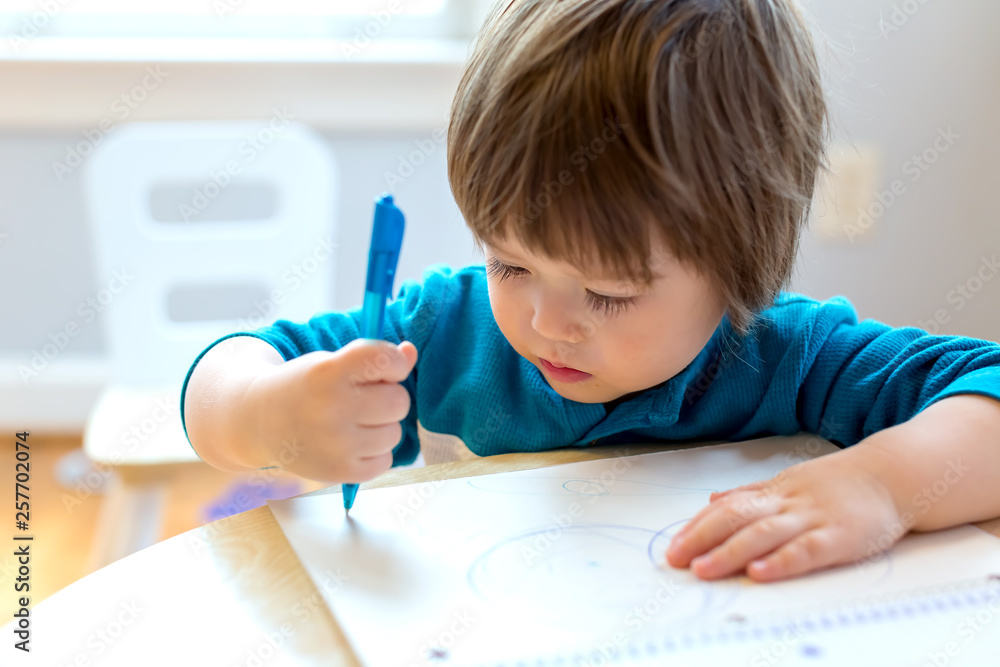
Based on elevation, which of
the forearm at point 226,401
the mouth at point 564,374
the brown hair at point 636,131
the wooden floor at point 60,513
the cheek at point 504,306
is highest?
the brown hair at point 636,131

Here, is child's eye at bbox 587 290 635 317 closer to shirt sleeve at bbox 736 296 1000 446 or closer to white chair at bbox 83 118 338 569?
shirt sleeve at bbox 736 296 1000 446

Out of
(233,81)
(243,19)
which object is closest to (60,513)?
(233,81)

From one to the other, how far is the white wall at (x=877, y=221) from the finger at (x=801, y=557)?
43.1 inches

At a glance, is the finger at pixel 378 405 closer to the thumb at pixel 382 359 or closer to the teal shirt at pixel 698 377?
the thumb at pixel 382 359

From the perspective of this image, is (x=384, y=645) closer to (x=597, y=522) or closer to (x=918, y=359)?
(x=597, y=522)

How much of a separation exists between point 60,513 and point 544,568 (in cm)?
142

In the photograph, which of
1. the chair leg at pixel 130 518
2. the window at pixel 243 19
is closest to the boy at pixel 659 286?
the chair leg at pixel 130 518

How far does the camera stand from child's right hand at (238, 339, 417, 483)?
46 cm

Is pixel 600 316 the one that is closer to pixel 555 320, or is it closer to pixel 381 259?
pixel 555 320

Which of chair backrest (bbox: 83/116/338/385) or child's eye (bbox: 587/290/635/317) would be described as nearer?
child's eye (bbox: 587/290/635/317)

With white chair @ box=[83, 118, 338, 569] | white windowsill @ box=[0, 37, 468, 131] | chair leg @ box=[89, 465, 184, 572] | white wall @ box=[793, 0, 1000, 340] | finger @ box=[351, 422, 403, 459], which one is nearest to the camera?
finger @ box=[351, 422, 403, 459]

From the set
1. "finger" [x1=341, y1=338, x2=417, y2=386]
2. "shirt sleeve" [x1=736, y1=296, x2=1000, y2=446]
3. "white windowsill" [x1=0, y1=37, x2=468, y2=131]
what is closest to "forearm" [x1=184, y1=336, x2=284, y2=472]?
"finger" [x1=341, y1=338, x2=417, y2=386]

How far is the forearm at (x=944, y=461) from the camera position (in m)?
0.47

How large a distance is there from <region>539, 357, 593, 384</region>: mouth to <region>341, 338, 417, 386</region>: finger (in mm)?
143
